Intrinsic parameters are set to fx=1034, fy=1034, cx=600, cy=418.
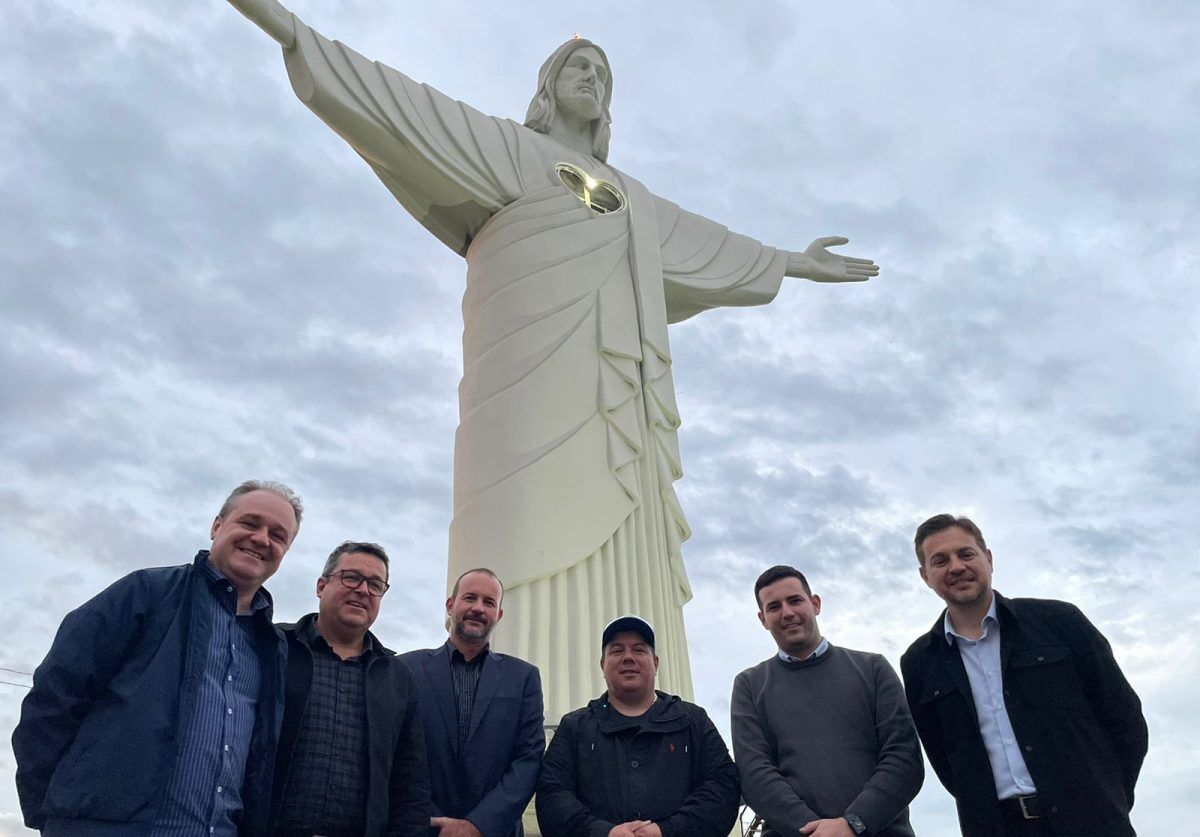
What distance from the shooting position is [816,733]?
11.6ft

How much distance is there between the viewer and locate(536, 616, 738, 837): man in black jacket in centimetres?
327

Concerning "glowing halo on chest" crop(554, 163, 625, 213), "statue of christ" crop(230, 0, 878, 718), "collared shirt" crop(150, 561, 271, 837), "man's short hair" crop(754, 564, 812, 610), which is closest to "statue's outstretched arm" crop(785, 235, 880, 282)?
"statue of christ" crop(230, 0, 878, 718)

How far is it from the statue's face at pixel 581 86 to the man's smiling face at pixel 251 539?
6670mm

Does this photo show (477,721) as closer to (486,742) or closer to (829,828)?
(486,742)

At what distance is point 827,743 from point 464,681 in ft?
4.20

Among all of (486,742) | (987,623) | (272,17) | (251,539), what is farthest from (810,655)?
(272,17)

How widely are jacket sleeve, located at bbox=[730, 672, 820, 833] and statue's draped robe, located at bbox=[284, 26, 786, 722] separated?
93.8 inches

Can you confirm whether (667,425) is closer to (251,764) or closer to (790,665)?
(790,665)

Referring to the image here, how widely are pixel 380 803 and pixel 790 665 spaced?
4.93 feet

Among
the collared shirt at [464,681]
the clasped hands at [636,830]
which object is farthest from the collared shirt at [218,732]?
the clasped hands at [636,830]

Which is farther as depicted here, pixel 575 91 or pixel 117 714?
pixel 575 91

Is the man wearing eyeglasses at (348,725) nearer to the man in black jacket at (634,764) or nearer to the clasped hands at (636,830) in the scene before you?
the man in black jacket at (634,764)

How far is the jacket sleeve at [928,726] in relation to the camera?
345 centimetres

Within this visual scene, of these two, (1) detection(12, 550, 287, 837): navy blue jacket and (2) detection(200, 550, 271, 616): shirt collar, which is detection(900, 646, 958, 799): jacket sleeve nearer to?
(1) detection(12, 550, 287, 837): navy blue jacket
